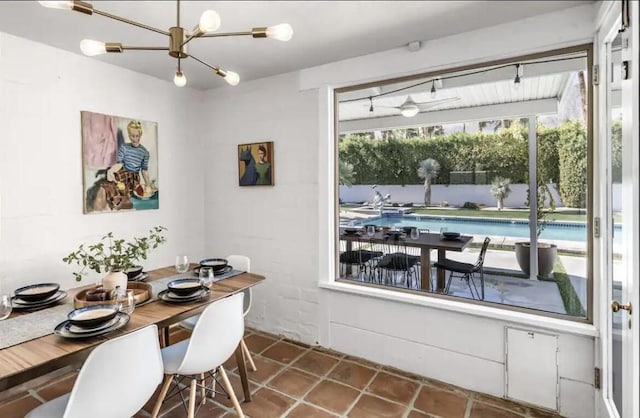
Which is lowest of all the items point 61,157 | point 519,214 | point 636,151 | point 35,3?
point 519,214

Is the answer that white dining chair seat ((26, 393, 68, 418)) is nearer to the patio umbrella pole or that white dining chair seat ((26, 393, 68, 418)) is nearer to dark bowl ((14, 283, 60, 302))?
dark bowl ((14, 283, 60, 302))

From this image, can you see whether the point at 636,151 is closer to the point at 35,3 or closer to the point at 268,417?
the point at 268,417

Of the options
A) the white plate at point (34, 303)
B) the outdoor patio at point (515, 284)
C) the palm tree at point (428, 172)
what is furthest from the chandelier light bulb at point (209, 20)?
the outdoor patio at point (515, 284)

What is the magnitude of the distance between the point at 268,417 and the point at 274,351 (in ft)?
2.87

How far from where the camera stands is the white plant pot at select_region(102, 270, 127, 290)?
6.18ft

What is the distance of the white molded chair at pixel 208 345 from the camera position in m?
1.73

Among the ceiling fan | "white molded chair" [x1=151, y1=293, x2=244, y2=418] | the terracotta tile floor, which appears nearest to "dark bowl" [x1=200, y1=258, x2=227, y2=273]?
"white molded chair" [x1=151, y1=293, x2=244, y2=418]

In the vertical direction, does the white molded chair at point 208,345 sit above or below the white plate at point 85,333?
below

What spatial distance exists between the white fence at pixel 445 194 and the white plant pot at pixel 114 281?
5.96 feet

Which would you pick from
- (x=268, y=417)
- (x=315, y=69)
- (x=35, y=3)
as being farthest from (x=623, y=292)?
(x=35, y=3)

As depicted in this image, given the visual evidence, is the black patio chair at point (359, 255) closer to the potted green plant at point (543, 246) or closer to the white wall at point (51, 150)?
the potted green plant at point (543, 246)

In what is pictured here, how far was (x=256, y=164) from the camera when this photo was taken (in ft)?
10.9

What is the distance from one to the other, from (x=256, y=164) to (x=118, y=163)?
1193 millimetres

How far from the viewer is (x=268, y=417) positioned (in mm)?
2086
